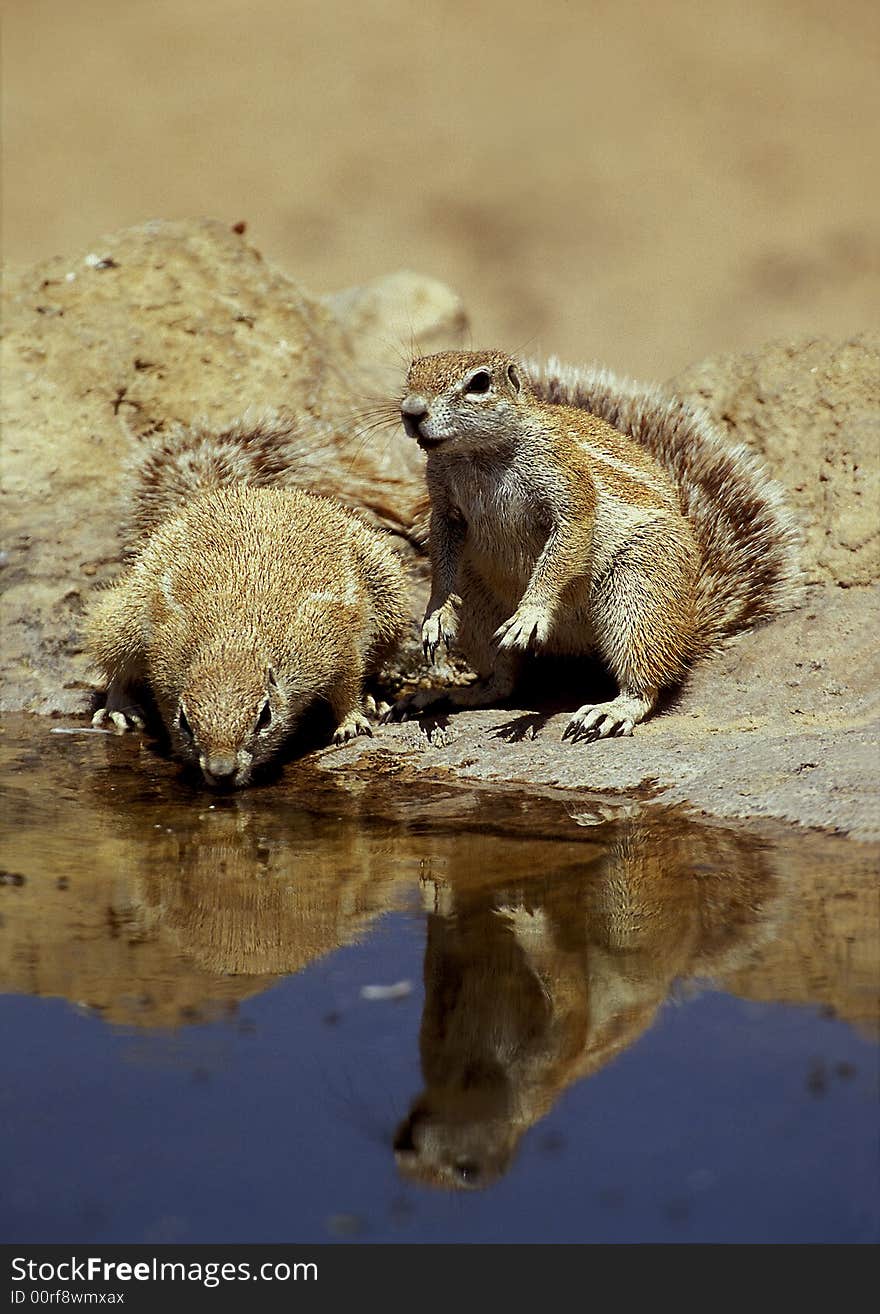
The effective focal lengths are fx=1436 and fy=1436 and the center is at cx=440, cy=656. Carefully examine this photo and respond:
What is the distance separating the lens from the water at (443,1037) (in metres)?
2.91

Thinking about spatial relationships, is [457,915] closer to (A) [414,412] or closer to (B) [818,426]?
(A) [414,412]

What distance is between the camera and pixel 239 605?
6812 mm

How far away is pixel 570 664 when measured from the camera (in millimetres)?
7836

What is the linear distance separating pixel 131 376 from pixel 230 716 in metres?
4.74

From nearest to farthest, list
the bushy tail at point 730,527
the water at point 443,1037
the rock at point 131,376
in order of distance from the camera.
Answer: the water at point 443,1037
the bushy tail at point 730,527
the rock at point 131,376

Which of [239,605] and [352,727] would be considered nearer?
[239,605]

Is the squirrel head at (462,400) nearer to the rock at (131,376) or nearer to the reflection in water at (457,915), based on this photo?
the reflection in water at (457,915)

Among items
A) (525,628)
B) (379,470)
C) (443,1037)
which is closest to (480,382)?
(525,628)

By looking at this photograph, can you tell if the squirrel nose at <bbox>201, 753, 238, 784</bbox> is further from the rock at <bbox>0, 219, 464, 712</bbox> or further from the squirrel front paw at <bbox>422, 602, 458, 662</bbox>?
the rock at <bbox>0, 219, 464, 712</bbox>

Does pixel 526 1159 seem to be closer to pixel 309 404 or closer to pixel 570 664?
pixel 570 664

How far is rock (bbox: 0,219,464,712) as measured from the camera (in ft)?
29.0

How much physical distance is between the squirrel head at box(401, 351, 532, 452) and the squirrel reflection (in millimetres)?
1979

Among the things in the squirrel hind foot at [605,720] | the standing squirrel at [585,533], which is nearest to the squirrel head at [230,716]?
the standing squirrel at [585,533]
